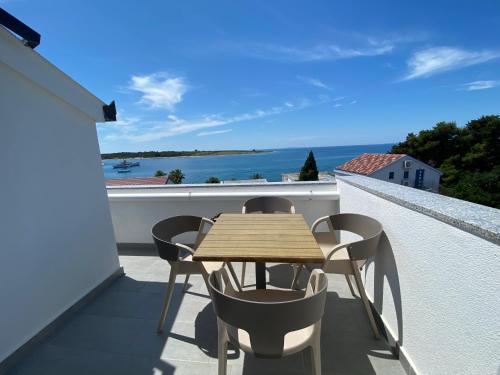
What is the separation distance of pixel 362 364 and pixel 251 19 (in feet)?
24.1

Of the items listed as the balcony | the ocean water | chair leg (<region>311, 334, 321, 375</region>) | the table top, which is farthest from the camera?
the ocean water

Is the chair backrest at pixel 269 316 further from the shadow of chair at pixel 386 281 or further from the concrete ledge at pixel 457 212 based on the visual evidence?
the shadow of chair at pixel 386 281

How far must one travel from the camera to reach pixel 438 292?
3.90 ft

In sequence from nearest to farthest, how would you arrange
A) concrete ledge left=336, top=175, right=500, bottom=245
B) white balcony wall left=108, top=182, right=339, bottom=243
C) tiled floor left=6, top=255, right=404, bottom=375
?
1. concrete ledge left=336, top=175, right=500, bottom=245
2. tiled floor left=6, top=255, right=404, bottom=375
3. white balcony wall left=108, top=182, right=339, bottom=243

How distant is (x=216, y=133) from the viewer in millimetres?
49000

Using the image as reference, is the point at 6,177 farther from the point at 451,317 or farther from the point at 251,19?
the point at 251,19

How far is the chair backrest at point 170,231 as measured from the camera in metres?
1.86

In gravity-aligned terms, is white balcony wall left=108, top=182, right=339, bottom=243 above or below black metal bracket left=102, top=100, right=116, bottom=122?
below

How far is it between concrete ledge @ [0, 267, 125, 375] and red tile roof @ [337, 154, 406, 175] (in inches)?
996

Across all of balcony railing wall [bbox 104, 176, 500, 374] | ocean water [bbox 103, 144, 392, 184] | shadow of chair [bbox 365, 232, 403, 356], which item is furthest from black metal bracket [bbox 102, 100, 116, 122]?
ocean water [bbox 103, 144, 392, 184]

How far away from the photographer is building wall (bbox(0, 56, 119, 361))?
175 cm

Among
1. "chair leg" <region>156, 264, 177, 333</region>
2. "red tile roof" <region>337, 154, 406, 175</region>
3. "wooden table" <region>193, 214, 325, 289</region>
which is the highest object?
"wooden table" <region>193, 214, 325, 289</region>

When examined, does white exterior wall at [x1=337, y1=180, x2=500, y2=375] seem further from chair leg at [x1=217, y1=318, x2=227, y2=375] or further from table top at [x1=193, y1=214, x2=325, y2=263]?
chair leg at [x1=217, y1=318, x2=227, y2=375]

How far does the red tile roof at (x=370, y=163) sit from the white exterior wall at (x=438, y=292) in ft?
81.6
